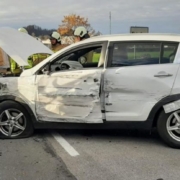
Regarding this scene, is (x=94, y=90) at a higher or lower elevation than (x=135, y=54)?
lower

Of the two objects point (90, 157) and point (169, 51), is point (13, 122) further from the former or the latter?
point (169, 51)

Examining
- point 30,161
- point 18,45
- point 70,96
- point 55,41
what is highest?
point 55,41

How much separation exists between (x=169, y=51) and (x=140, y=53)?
43 cm

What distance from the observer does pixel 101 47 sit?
4.91 meters

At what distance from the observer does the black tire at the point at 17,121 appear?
16.9ft

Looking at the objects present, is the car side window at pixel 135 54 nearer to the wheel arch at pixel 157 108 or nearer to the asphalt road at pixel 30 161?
the wheel arch at pixel 157 108

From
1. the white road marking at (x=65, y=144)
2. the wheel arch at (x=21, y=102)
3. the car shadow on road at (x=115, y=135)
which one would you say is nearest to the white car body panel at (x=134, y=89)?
the car shadow on road at (x=115, y=135)

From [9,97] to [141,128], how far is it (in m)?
2.20

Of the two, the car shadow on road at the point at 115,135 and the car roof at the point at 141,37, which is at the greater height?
the car roof at the point at 141,37

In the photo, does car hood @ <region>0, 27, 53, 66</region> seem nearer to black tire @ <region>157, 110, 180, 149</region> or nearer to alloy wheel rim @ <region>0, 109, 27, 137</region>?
alloy wheel rim @ <region>0, 109, 27, 137</region>

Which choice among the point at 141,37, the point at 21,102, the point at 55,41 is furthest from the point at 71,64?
the point at 55,41

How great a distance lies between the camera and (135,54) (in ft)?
15.6

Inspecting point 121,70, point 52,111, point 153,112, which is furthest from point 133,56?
point 52,111

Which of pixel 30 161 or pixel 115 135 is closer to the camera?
pixel 30 161
